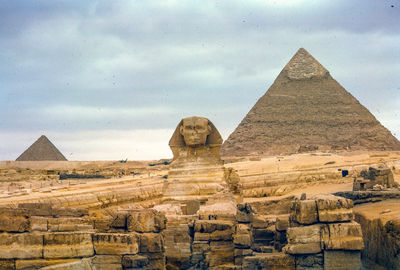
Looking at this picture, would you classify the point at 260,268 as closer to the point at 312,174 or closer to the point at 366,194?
the point at 366,194

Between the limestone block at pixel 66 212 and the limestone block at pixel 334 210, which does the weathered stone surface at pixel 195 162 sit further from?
the limestone block at pixel 334 210

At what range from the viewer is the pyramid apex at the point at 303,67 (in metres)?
165

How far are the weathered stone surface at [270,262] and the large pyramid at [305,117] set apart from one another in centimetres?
14158

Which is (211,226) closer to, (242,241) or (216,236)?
(216,236)

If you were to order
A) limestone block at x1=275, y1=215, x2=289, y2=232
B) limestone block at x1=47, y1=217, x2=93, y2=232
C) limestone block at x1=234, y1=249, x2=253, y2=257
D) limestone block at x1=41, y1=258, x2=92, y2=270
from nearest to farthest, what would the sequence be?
1. limestone block at x1=41, y1=258, x2=92, y2=270
2. limestone block at x1=47, y1=217, x2=93, y2=232
3. limestone block at x1=234, y1=249, x2=253, y2=257
4. limestone block at x1=275, y1=215, x2=289, y2=232

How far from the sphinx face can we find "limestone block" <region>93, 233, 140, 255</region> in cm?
549

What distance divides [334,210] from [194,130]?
554cm

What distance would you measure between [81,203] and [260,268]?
226 inches

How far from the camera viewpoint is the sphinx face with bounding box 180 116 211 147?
1077 cm

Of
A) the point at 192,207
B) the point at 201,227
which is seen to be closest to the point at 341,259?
the point at 201,227

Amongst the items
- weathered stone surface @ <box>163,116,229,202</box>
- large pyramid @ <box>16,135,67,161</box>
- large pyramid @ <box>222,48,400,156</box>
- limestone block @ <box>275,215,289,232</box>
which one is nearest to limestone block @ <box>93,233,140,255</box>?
limestone block @ <box>275,215,289,232</box>

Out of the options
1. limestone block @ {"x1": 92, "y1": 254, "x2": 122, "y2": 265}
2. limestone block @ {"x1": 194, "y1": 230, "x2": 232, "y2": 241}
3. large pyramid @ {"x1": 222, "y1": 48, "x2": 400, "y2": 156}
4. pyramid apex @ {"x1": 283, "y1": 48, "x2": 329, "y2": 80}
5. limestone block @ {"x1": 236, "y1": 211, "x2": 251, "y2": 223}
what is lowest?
limestone block @ {"x1": 92, "y1": 254, "x2": 122, "y2": 265}

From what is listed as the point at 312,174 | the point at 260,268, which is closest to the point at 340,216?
the point at 260,268

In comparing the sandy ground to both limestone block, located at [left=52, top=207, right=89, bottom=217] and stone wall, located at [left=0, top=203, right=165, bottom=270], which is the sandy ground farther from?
stone wall, located at [left=0, top=203, right=165, bottom=270]
